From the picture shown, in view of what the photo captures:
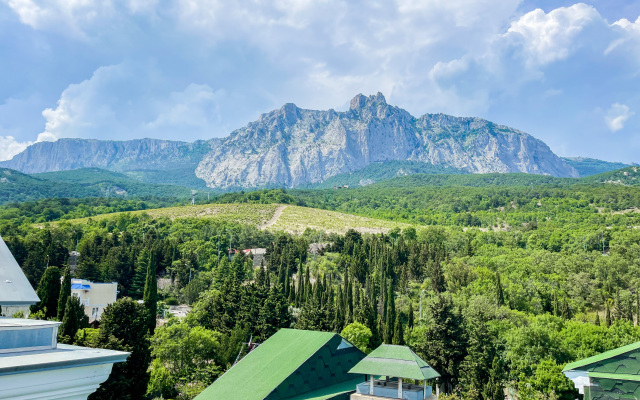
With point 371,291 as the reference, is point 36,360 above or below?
above

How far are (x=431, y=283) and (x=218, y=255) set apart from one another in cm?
3925

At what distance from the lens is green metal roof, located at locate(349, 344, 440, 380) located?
22.6m

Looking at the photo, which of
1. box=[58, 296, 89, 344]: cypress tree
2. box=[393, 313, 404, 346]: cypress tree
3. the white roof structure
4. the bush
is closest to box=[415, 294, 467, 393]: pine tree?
box=[393, 313, 404, 346]: cypress tree

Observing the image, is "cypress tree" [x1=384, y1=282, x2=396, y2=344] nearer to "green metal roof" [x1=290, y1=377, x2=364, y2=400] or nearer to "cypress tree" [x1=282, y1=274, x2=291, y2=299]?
"cypress tree" [x1=282, y1=274, x2=291, y2=299]

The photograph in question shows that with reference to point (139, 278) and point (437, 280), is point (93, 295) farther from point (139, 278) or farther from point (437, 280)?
point (437, 280)

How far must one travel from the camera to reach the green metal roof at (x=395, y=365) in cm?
2255

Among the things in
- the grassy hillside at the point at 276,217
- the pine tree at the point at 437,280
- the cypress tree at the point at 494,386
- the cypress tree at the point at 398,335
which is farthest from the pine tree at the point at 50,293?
the grassy hillside at the point at 276,217

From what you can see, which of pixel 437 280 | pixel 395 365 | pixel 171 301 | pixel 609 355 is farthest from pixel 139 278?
pixel 609 355

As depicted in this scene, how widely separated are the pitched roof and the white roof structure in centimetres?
1899

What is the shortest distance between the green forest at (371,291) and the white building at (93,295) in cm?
365

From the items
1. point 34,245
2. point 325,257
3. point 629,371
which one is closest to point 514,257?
point 325,257

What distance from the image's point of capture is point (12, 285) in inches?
227

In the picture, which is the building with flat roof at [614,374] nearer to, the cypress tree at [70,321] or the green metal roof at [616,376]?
the green metal roof at [616,376]

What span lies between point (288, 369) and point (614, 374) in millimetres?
15295
